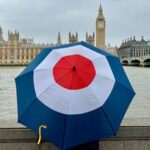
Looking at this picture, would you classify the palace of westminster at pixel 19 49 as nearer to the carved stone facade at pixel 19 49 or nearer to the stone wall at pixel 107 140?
the carved stone facade at pixel 19 49

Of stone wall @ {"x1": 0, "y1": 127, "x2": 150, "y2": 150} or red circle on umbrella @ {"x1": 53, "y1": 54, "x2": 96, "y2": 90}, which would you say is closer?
red circle on umbrella @ {"x1": 53, "y1": 54, "x2": 96, "y2": 90}

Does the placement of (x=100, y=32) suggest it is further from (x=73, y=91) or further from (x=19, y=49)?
(x=73, y=91)

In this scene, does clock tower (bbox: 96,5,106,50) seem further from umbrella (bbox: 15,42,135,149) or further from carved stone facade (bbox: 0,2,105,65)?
umbrella (bbox: 15,42,135,149)

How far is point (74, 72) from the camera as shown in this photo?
1271 mm

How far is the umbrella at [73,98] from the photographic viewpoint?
1.21m

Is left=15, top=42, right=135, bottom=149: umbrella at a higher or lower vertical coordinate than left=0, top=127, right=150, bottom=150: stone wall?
higher

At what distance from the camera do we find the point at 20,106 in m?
1.38

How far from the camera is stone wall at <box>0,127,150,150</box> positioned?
185 cm

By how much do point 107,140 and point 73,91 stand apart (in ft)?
3.02

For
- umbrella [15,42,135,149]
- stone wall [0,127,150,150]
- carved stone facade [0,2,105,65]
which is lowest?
stone wall [0,127,150,150]

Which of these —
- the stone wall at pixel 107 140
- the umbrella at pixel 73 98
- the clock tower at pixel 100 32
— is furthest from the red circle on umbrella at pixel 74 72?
the clock tower at pixel 100 32

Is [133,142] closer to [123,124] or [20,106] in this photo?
[123,124]

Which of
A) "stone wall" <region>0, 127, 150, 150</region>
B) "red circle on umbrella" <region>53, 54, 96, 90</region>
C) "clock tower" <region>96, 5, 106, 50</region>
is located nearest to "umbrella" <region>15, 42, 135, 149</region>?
"red circle on umbrella" <region>53, 54, 96, 90</region>

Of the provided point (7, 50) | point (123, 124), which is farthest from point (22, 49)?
point (123, 124)
